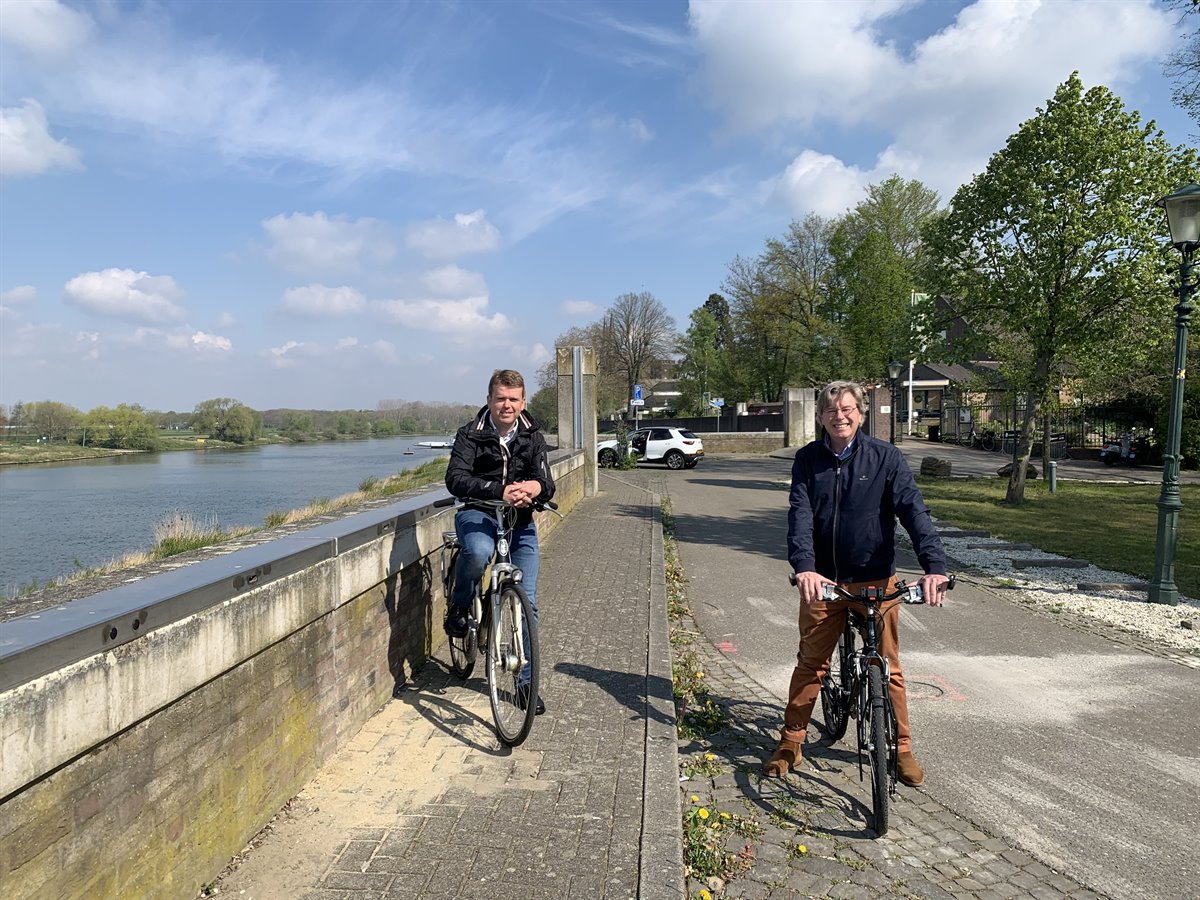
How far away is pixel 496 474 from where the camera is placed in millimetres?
4555

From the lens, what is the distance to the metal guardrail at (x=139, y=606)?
1958 millimetres

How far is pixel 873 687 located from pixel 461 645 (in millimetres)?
2502

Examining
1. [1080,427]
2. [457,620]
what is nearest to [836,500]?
[457,620]

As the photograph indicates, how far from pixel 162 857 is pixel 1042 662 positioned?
5972 millimetres

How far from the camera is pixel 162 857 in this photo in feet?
8.08

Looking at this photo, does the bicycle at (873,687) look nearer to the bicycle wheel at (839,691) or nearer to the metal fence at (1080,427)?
the bicycle wheel at (839,691)

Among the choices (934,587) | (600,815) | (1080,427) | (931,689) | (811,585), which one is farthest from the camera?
(1080,427)

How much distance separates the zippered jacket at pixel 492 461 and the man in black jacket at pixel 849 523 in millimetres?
1458

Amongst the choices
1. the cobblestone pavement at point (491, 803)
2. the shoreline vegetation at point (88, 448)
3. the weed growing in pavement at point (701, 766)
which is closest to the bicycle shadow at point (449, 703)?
the cobblestone pavement at point (491, 803)

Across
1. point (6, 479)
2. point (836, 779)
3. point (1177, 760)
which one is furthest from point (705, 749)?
point (6, 479)

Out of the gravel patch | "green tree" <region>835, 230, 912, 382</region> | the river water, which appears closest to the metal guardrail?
the river water

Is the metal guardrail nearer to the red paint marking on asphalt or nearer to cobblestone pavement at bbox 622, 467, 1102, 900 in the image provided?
cobblestone pavement at bbox 622, 467, 1102, 900

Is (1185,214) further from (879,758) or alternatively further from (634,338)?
(634,338)

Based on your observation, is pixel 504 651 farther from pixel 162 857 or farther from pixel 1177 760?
pixel 1177 760
